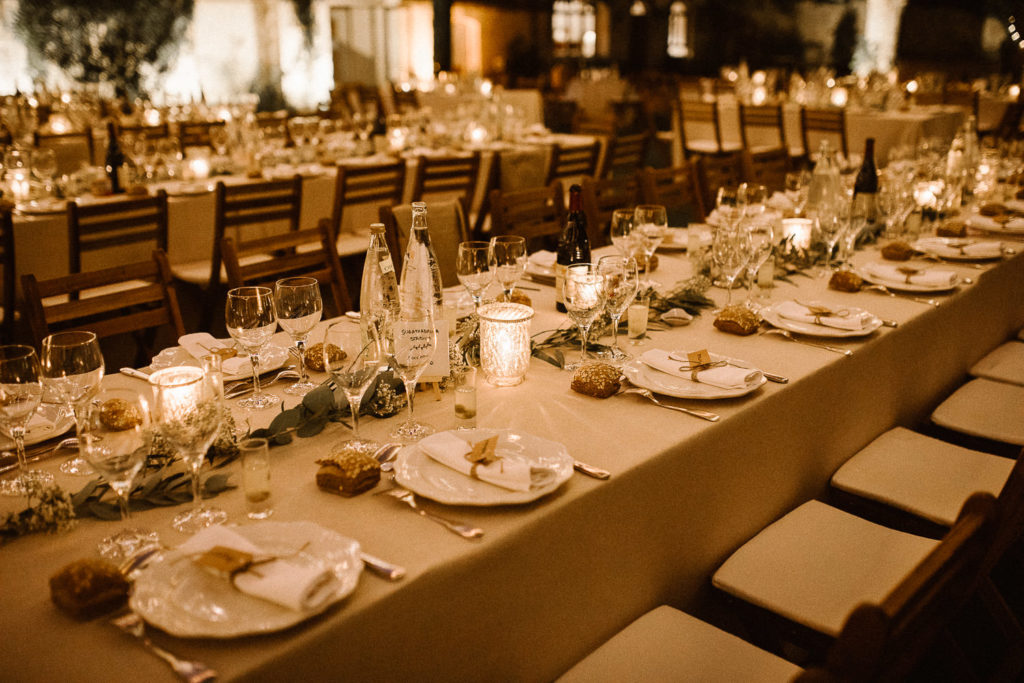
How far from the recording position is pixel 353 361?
1.40 metres

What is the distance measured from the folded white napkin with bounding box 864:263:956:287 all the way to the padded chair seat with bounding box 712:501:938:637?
38.2 inches

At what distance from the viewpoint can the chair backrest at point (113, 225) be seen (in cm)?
325

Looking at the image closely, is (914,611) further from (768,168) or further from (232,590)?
(768,168)

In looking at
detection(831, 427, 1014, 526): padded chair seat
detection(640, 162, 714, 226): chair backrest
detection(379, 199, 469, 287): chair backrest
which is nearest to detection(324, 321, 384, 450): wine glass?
detection(831, 427, 1014, 526): padded chair seat

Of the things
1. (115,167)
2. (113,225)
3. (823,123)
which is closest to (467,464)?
(113,225)

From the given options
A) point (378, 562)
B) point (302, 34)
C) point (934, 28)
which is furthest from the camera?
point (934, 28)

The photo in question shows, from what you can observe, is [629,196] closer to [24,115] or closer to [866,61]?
[24,115]

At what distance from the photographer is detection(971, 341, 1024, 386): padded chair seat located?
274cm

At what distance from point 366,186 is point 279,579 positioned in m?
3.59

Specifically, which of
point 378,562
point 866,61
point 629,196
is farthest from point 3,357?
point 866,61

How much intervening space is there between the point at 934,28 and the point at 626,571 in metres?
19.4

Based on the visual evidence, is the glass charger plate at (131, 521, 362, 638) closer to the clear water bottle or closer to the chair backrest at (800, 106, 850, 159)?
the clear water bottle

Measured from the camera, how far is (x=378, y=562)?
43.1 inches

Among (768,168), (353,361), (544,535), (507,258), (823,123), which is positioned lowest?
(544,535)
